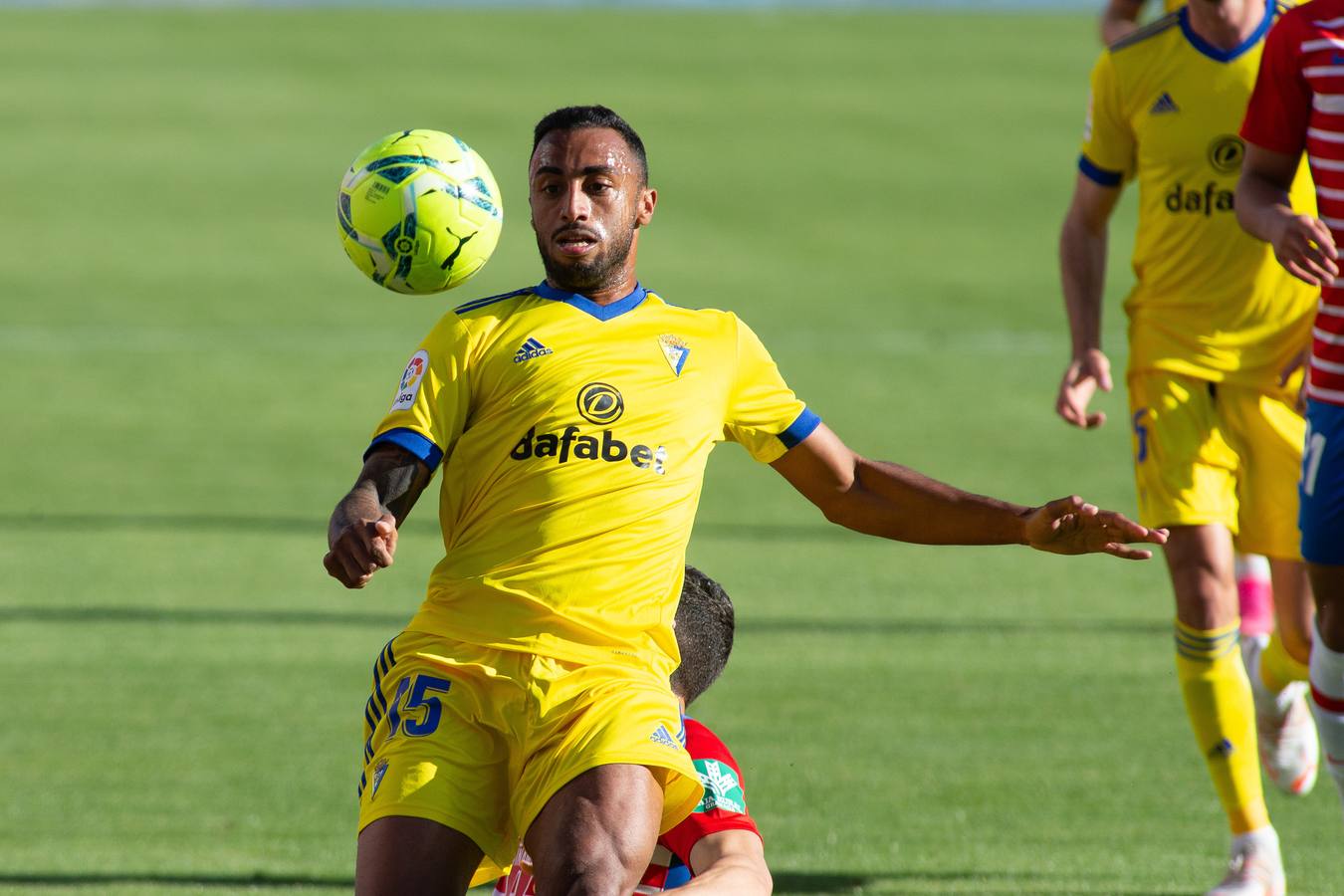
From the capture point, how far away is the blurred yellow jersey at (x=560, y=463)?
4.29 m

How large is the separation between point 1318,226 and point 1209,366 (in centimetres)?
156

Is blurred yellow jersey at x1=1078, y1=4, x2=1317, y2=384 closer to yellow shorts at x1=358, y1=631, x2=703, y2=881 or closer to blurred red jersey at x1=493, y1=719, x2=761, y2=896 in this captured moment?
blurred red jersey at x1=493, y1=719, x2=761, y2=896

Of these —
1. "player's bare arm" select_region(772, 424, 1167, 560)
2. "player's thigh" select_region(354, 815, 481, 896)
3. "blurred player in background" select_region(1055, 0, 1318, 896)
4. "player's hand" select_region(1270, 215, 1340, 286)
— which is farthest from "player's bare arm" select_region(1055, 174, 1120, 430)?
"player's thigh" select_region(354, 815, 481, 896)

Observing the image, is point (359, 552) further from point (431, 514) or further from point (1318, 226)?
point (431, 514)

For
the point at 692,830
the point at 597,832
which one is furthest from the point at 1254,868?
the point at 597,832

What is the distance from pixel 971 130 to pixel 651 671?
26.8 m

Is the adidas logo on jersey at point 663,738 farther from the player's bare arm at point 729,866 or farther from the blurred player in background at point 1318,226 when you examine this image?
the blurred player in background at point 1318,226

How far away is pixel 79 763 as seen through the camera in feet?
23.3

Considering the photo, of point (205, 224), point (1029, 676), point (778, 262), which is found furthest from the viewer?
point (205, 224)

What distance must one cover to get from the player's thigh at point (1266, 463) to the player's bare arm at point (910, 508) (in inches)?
61.6

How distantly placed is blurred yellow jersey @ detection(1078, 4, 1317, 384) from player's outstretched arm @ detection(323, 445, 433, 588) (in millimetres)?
2936

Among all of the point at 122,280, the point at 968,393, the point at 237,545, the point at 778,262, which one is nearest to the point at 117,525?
the point at 237,545

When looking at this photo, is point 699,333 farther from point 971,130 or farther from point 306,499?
point 971,130

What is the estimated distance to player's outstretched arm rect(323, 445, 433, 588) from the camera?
3.84 m
